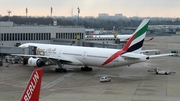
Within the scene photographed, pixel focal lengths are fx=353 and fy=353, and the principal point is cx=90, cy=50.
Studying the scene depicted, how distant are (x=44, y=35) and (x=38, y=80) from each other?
5602 cm

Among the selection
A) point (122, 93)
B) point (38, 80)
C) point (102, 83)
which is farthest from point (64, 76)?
point (38, 80)

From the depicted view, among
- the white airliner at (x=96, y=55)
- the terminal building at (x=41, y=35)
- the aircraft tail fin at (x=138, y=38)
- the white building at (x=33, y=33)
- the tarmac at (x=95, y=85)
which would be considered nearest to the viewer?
the tarmac at (x=95, y=85)

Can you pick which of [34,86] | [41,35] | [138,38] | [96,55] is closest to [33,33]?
[41,35]

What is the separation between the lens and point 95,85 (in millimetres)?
38938

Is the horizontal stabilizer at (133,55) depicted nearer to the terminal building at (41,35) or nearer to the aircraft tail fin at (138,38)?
the aircraft tail fin at (138,38)

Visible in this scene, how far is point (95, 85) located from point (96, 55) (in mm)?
7368

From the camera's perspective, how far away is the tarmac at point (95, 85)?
3234cm

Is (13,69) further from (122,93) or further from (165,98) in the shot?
(165,98)

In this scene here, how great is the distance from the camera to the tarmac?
106 feet

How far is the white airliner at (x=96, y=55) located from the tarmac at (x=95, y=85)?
171 centimetres

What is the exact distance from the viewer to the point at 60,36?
245ft

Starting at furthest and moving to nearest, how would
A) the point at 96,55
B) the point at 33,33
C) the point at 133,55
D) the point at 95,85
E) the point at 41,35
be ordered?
the point at 41,35 < the point at 33,33 < the point at 96,55 < the point at 133,55 < the point at 95,85

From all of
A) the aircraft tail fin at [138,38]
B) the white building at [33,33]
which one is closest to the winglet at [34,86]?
the aircraft tail fin at [138,38]

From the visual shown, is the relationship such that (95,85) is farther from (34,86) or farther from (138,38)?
(34,86)
